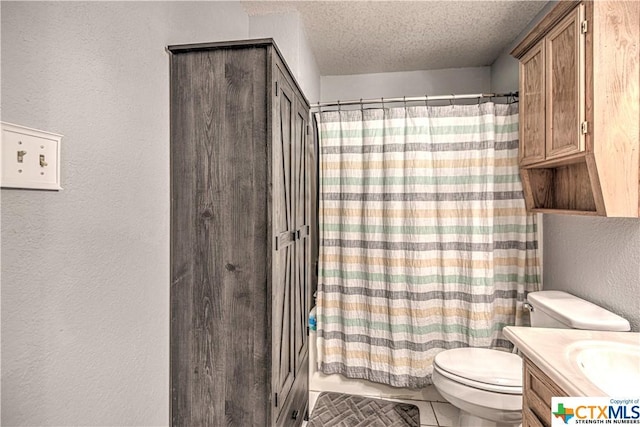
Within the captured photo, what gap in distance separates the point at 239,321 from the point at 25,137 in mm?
917

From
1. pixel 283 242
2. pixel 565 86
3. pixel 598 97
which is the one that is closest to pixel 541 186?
pixel 565 86

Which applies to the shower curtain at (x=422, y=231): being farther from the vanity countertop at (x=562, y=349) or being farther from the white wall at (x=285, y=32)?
the vanity countertop at (x=562, y=349)

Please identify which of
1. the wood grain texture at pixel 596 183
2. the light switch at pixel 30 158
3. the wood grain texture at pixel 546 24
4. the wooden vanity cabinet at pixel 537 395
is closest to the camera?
the light switch at pixel 30 158

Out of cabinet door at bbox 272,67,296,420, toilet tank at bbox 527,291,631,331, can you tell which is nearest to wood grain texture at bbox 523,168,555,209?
toilet tank at bbox 527,291,631,331

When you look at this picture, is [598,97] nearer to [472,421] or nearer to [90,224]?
[472,421]

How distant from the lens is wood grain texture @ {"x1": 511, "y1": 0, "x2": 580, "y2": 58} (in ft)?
5.28

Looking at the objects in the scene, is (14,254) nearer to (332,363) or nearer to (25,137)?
(25,137)

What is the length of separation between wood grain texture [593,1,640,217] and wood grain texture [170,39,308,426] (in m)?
1.34

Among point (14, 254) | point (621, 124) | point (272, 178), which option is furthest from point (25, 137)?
point (621, 124)

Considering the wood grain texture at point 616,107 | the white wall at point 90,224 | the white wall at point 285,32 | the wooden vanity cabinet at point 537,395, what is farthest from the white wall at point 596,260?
the white wall at point 90,224

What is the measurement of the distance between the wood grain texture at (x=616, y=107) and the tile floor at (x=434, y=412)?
1.54 meters

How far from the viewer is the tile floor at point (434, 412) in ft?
7.15

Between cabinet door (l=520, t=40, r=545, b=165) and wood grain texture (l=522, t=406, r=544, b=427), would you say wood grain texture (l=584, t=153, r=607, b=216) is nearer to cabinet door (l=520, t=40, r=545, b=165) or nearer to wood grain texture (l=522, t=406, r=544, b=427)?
cabinet door (l=520, t=40, r=545, b=165)

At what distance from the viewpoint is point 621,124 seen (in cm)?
146
